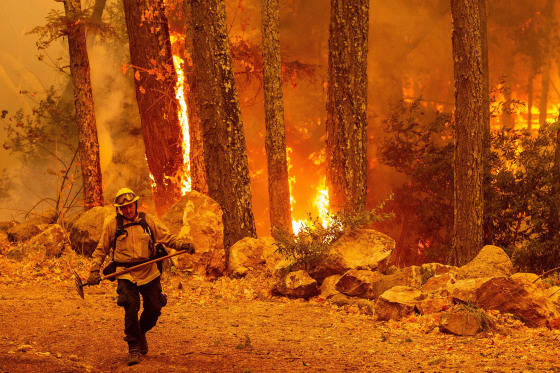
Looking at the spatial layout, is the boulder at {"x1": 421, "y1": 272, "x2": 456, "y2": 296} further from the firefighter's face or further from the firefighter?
the firefighter's face

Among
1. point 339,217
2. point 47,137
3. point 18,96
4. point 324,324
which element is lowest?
point 324,324

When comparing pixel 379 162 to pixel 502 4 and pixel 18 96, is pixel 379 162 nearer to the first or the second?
pixel 502 4

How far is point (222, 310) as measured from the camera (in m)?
9.90

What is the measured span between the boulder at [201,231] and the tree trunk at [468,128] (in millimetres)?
6090

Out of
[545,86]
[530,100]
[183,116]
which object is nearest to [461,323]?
[183,116]

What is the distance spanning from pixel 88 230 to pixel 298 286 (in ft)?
21.7

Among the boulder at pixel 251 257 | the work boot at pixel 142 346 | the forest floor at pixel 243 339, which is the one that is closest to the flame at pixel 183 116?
the boulder at pixel 251 257

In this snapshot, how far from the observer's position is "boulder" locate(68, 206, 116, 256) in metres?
14.8

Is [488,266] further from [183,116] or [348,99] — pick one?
[183,116]

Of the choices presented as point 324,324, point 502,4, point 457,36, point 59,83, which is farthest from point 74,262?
point 502,4

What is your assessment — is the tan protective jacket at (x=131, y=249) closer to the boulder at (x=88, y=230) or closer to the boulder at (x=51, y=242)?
the boulder at (x=51, y=242)

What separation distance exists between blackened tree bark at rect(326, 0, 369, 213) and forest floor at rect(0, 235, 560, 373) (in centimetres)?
453

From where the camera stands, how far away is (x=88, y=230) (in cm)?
1497

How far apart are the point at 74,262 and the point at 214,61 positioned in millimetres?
5389
